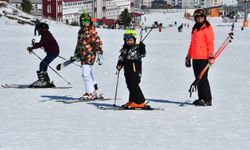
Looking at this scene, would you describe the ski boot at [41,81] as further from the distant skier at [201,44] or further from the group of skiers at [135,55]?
the distant skier at [201,44]

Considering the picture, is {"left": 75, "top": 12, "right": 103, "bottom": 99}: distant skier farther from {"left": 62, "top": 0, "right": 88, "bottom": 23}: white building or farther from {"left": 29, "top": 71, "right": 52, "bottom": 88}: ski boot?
{"left": 62, "top": 0, "right": 88, "bottom": 23}: white building

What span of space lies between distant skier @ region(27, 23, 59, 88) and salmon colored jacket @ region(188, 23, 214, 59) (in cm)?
357

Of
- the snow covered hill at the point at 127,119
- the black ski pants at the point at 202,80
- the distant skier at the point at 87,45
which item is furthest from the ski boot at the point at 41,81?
the black ski pants at the point at 202,80

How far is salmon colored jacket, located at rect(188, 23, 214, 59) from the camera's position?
Answer: 28.9ft

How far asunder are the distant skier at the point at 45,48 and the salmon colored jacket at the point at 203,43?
3.57 meters

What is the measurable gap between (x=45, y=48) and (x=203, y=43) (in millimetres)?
3890

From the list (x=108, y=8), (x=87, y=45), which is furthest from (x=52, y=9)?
(x=87, y=45)

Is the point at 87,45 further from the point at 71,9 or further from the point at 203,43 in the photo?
the point at 71,9

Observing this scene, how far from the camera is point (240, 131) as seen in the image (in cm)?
703

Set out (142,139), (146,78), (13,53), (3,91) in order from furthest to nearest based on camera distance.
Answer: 1. (13,53)
2. (146,78)
3. (3,91)
4. (142,139)

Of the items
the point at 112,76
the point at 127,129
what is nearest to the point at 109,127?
Answer: the point at 127,129

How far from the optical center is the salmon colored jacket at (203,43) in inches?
347

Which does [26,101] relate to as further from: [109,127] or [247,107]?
[247,107]

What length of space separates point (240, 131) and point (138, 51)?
7.33 ft
